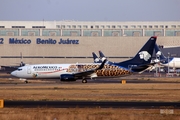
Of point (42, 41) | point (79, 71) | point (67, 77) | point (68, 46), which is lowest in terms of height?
point (67, 77)

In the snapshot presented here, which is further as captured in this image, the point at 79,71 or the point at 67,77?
the point at 79,71

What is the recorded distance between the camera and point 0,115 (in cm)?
3669

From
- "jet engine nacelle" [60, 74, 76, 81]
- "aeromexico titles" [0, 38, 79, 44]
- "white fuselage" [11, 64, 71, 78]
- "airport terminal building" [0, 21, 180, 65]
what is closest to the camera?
"jet engine nacelle" [60, 74, 76, 81]

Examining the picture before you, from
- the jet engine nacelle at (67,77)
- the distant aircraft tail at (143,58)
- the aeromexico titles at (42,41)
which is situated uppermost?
the aeromexico titles at (42,41)

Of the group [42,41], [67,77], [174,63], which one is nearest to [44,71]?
[67,77]

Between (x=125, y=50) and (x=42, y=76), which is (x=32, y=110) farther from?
(x=125, y=50)

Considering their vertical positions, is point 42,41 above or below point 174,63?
above

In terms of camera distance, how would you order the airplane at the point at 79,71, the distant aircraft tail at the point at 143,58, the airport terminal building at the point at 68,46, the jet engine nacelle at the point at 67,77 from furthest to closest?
the airport terminal building at the point at 68,46 < the distant aircraft tail at the point at 143,58 < the airplane at the point at 79,71 < the jet engine nacelle at the point at 67,77

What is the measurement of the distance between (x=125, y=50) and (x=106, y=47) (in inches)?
204

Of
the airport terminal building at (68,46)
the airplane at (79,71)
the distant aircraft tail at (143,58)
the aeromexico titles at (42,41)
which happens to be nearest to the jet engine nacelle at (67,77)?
the airplane at (79,71)

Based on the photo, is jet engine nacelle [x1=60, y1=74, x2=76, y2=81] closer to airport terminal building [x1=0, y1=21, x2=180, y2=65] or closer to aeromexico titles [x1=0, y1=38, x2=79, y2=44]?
airport terminal building [x1=0, y1=21, x2=180, y2=65]

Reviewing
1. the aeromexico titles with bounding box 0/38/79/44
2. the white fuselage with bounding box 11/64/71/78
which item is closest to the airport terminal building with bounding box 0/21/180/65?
the aeromexico titles with bounding box 0/38/79/44

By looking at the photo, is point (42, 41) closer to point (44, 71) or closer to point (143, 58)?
point (143, 58)

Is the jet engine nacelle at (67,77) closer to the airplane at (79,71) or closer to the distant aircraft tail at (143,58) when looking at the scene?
the airplane at (79,71)
